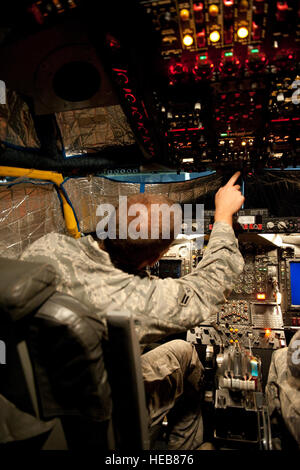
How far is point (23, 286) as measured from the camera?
80 centimetres

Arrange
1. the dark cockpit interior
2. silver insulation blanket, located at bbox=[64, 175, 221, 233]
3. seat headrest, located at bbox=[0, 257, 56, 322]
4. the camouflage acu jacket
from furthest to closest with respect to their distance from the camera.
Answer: silver insulation blanket, located at bbox=[64, 175, 221, 233] < the camouflage acu jacket < the dark cockpit interior < seat headrest, located at bbox=[0, 257, 56, 322]

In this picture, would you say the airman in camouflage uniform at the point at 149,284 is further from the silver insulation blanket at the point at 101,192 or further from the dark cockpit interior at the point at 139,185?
the silver insulation blanket at the point at 101,192

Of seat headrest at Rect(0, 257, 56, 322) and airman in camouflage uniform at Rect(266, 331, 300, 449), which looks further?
airman in camouflage uniform at Rect(266, 331, 300, 449)

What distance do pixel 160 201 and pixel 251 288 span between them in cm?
160

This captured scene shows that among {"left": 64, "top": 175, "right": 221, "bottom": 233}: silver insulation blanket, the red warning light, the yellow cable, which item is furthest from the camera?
{"left": 64, "top": 175, "right": 221, "bottom": 233}: silver insulation blanket

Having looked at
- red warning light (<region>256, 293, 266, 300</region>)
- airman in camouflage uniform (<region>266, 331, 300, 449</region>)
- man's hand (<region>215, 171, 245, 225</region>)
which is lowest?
airman in camouflage uniform (<region>266, 331, 300, 449</region>)

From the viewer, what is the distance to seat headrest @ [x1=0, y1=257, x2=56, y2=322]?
2.53ft

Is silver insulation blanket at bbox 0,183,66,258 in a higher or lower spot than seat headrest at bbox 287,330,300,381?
higher

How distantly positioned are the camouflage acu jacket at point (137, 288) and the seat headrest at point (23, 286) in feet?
0.51

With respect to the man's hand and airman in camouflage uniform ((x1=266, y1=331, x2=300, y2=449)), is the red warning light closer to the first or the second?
airman in camouflage uniform ((x1=266, y1=331, x2=300, y2=449))

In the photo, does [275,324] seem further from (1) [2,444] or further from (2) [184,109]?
(1) [2,444]

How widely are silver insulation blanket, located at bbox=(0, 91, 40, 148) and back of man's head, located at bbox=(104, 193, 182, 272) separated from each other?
1.56m

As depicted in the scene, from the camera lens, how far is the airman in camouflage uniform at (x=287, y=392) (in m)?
1.30

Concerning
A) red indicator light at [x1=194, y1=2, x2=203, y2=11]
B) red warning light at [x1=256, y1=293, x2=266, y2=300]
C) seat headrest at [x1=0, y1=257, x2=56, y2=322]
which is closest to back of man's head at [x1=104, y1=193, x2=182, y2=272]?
seat headrest at [x1=0, y1=257, x2=56, y2=322]
